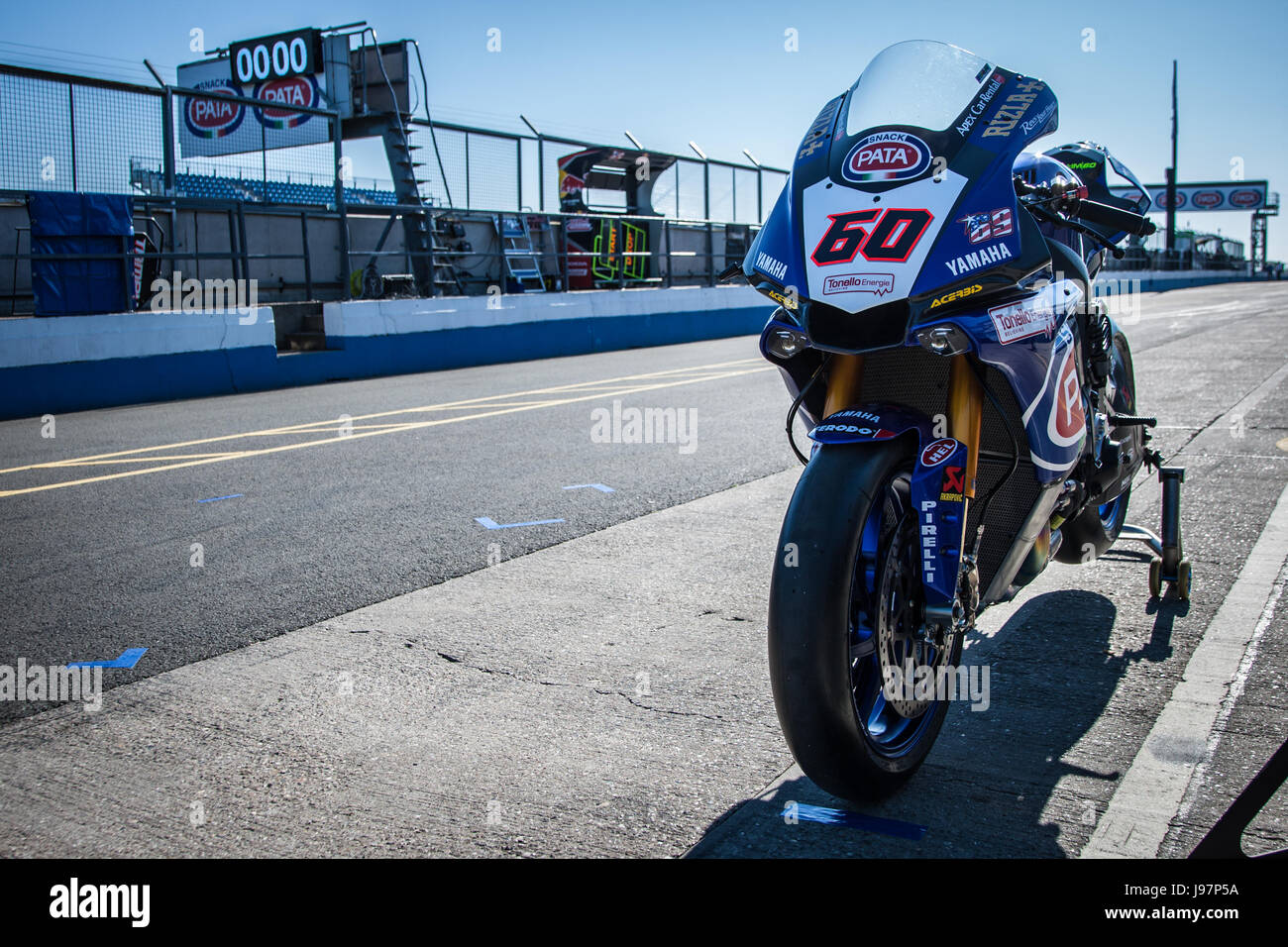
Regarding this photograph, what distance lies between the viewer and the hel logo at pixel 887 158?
2852 mm

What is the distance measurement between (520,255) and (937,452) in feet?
55.6

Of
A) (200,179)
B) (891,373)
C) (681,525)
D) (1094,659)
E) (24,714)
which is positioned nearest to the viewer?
(891,373)

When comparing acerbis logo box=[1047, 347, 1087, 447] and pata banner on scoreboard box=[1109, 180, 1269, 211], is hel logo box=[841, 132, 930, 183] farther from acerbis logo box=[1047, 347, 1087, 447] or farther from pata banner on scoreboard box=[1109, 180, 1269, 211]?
pata banner on scoreboard box=[1109, 180, 1269, 211]

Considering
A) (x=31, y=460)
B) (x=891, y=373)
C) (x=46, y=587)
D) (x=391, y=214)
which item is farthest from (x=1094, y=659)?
(x=391, y=214)

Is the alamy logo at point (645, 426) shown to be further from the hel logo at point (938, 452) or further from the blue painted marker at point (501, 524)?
the hel logo at point (938, 452)

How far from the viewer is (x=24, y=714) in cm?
353

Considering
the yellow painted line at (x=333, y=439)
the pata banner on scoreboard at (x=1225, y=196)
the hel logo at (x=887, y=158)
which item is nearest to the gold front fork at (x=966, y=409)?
the hel logo at (x=887, y=158)

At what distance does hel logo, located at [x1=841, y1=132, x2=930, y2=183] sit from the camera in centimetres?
285

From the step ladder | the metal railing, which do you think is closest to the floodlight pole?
the metal railing
